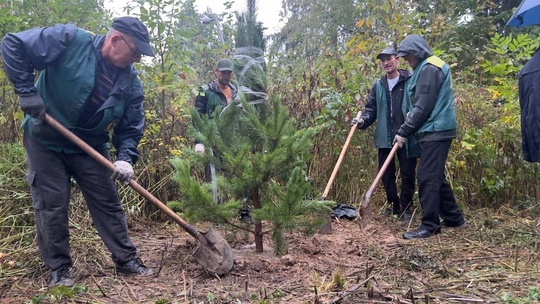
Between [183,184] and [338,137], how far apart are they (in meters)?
2.92

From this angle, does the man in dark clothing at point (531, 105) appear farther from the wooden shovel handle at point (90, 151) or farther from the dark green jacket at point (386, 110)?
the wooden shovel handle at point (90, 151)

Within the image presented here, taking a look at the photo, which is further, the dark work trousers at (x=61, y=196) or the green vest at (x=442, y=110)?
the green vest at (x=442, y=110)

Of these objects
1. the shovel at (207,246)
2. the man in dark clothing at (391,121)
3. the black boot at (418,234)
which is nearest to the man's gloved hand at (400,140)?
the man in dark clothing at (391,121)

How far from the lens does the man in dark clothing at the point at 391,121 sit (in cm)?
514

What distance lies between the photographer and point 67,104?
3.29 metres

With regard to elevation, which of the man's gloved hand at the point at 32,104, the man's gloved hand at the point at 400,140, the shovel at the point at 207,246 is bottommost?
the shovel at the point at 207,246

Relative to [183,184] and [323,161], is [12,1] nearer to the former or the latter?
[183,184]

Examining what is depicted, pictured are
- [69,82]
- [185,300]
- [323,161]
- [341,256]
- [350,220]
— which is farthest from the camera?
[323,161]

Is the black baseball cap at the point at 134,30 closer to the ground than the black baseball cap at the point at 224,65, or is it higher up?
higher up

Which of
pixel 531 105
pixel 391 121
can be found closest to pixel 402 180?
pixel 391 121

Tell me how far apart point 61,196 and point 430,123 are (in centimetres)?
325

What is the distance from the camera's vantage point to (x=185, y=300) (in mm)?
2969

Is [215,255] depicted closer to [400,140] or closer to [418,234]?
[418,234]

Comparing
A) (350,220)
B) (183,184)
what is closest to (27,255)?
(183,184)
